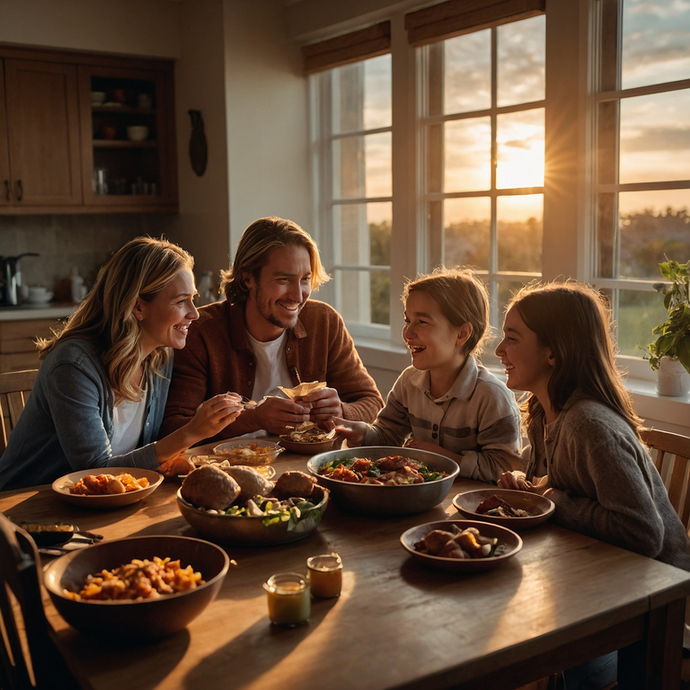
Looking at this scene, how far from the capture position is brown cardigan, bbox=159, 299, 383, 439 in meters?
2.49

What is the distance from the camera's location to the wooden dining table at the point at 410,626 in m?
1.05

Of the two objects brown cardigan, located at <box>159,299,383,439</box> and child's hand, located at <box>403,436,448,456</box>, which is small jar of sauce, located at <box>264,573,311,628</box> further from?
brown cardigan, located at <box>159,299,383,439</box>

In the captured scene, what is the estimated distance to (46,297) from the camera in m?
4.82

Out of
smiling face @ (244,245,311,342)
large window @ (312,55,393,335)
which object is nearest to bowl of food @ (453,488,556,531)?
smiling face @ (244,245,311,342)

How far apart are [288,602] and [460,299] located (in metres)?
1.20

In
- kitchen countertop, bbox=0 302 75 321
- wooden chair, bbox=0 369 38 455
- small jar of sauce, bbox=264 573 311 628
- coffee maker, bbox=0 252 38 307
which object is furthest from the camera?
coffee maker, bbox=0 252 38 307

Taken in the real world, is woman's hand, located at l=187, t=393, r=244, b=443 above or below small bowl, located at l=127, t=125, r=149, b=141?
below

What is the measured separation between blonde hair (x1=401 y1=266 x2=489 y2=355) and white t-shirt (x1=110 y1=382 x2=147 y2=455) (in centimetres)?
86

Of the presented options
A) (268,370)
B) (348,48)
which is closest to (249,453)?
(268,370)

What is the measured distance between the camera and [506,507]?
1.58 metres

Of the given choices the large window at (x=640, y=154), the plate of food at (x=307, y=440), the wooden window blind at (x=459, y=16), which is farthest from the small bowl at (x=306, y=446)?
the wooden window blind at (x=459, y=16)

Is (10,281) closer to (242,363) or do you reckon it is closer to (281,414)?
(242,363)

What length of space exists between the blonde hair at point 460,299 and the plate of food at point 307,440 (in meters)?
0.47

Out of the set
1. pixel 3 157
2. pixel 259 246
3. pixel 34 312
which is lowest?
pixel 34 312
